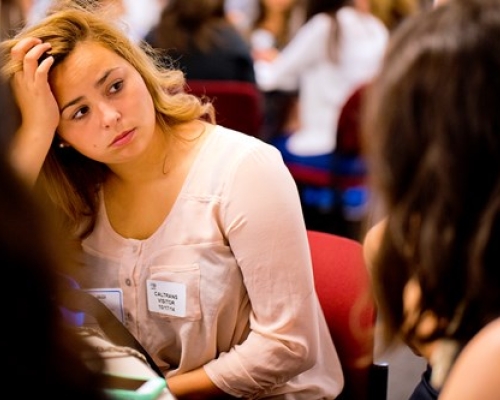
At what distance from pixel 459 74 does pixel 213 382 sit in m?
0.93

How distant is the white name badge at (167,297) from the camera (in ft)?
5.75

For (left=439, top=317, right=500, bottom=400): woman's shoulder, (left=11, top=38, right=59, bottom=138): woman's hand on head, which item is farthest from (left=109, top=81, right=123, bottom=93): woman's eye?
(left=439, top=317, right=500, bottom=400): woman's shoulder

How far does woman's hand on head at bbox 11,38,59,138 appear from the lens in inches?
67.2

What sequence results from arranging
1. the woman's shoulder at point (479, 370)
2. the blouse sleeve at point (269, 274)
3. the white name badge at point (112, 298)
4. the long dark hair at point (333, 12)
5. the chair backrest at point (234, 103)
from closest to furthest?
the woman's shoulder at point (479, 370)
the blouse sleeve at point (269, 274)
the white name badge at point (112, 298)
the chair backrest at point (234, 103)
the long dark hair at point (333, 12)

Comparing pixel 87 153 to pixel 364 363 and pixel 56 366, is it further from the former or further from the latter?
pixel 56 366

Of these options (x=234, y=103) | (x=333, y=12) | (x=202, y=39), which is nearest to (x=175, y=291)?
(x=234, y=103)

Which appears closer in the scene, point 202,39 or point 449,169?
point 449,169

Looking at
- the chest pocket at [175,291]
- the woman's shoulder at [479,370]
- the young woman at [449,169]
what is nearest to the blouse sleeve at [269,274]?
the chest pocket at [175,291]

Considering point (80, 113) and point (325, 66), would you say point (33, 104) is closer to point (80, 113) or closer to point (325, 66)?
point (80, 113)

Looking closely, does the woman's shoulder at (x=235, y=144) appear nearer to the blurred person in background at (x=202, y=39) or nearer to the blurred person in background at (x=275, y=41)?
the blurred person in background at (x=202, y=39)

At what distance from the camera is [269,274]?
1689mm

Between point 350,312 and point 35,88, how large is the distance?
2.62 feet

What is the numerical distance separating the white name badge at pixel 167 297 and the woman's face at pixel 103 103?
281 mm

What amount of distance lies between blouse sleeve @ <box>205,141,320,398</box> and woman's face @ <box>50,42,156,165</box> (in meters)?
0.24
